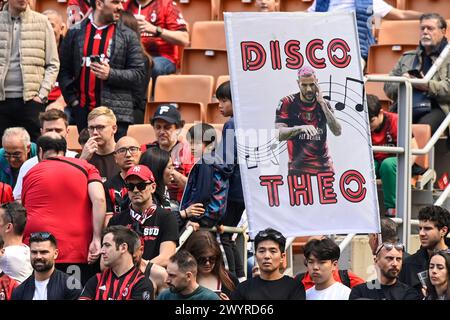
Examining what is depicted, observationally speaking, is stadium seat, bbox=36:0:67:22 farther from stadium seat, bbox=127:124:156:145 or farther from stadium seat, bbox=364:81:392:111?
stadium seat, bbox=364:81:392:111

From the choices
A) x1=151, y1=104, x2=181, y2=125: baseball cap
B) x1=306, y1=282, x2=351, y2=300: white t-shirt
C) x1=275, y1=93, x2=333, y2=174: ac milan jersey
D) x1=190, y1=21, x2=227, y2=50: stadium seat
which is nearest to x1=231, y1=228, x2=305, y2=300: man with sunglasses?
x1=306, y1=282, x2=351, y2=300: white t-shirt

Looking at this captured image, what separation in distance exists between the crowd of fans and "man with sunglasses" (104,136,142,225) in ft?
0.04

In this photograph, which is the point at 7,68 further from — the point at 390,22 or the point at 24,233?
the point at 390,22

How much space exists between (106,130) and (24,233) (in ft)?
3.76

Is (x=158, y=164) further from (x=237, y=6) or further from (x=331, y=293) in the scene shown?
(x=237, y=6)

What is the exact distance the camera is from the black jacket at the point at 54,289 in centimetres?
988

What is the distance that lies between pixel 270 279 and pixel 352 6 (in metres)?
4.98

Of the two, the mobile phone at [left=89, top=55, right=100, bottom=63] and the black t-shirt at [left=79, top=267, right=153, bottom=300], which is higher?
the mobile phone at [left=89, top=55, right=100, bottom=63]

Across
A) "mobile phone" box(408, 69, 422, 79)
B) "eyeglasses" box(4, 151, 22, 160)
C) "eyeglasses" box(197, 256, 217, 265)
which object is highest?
"mobile phone" box(408, 69, 422, 79)

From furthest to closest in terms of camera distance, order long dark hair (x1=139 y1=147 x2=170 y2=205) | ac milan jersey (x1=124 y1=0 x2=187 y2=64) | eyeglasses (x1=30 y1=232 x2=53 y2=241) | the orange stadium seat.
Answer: ac milan jersey (x1=124 y1=0 x2=187 y2=64) < the orange stadium seat < long dark hair (x1=139 y1=147 x2=170 y2=205) < eyeglasses (x1=30 y1=232 x2=53 y2=241)

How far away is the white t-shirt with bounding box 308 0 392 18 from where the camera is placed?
14.2 metres

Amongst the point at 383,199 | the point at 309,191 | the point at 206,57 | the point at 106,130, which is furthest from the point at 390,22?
the point at 309,191

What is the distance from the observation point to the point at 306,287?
10.0 meters

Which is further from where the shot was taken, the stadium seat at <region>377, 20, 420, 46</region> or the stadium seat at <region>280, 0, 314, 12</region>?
the stadium seat at <region>280, 0, 314, 12</region>
